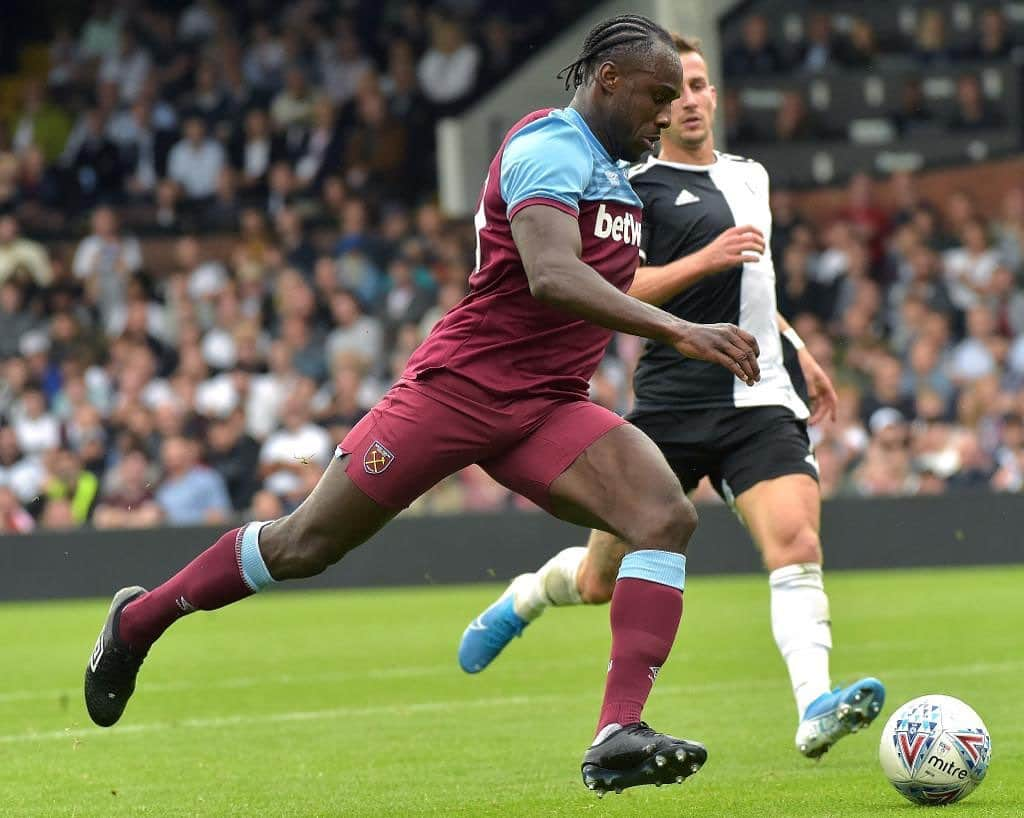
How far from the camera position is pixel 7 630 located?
13953 mm

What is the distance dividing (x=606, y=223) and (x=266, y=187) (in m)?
16.8

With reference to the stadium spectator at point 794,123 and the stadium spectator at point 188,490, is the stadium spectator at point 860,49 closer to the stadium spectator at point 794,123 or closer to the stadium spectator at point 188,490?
the stadium spectator at point 794,123

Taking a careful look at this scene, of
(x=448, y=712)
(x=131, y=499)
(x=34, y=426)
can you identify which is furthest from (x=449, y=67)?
(x=448, y=712)

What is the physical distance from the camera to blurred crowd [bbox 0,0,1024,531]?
16.9 m

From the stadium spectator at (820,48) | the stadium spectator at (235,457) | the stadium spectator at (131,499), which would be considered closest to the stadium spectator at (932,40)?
the stadium spectator at (820,48)

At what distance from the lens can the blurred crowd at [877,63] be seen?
22.1 metres

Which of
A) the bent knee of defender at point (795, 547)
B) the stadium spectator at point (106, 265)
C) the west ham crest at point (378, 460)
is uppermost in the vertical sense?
the west ham crest at point (378, 460)

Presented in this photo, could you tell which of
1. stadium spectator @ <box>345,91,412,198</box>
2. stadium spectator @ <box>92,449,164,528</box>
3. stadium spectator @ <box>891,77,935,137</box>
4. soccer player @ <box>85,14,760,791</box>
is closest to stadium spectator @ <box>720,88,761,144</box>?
stadium spectator @ <box>891,77,935,137</box>

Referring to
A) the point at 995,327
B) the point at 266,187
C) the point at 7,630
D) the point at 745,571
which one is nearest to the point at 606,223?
the point at 7,630

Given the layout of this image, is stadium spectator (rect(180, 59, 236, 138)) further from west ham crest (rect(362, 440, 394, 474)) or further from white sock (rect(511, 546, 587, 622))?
west ham crest (rect(362, 440, 394, 474))

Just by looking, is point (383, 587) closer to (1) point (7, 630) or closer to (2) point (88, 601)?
(2) point (88, 601)

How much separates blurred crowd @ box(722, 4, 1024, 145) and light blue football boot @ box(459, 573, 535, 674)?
14837mm

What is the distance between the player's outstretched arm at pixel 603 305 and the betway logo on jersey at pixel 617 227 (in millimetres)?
→ 328

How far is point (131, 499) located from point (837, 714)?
37.8 ft
